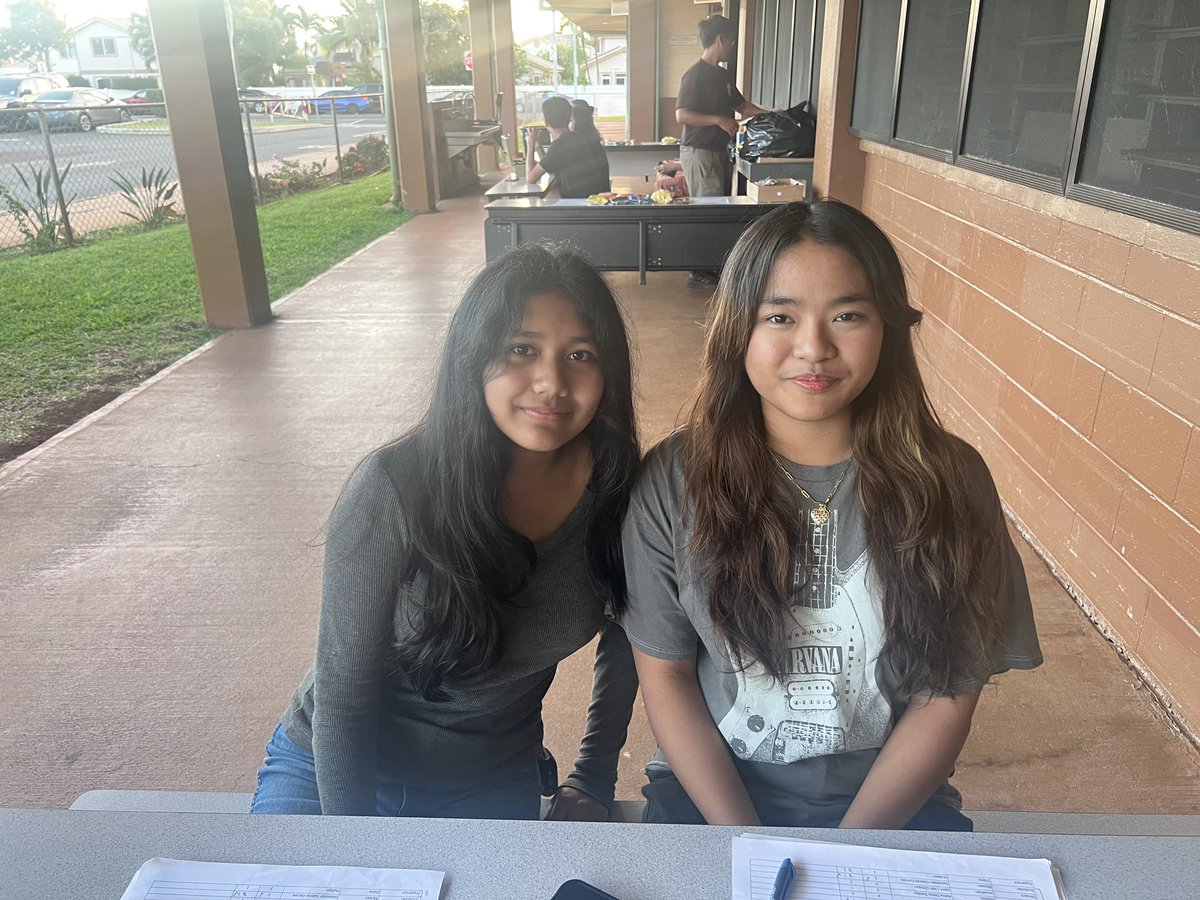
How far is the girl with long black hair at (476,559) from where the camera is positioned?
1.28m

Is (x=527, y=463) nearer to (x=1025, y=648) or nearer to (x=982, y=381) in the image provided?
(x=1025, y=648)

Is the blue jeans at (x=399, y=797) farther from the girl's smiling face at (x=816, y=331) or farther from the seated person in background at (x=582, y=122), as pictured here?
the seated person in background at (x=582, y=122)

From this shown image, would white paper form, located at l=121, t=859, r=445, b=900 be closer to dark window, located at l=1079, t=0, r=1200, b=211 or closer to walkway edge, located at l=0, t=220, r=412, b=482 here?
dark window, located at l=1079, t=0, r=1200, b=211

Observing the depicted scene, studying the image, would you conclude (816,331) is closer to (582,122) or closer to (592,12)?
(582,122)

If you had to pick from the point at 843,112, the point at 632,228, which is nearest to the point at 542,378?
the point at 843,112

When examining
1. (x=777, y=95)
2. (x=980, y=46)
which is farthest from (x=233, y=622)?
(x=777, y=95)

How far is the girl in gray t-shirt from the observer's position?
4.00 feet

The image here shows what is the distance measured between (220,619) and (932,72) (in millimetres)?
3608

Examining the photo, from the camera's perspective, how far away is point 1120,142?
2.45 metres

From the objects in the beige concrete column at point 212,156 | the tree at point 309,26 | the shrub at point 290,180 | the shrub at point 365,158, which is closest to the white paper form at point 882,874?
the beige concrete column at point 212,156

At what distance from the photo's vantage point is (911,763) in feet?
4.14

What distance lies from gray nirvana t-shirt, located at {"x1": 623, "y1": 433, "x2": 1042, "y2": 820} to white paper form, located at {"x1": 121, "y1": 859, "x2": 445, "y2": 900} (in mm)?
519

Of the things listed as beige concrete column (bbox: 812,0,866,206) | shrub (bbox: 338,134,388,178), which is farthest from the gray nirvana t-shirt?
shrub (bbox: 338,134,388,178)

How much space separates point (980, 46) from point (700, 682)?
3062mm
